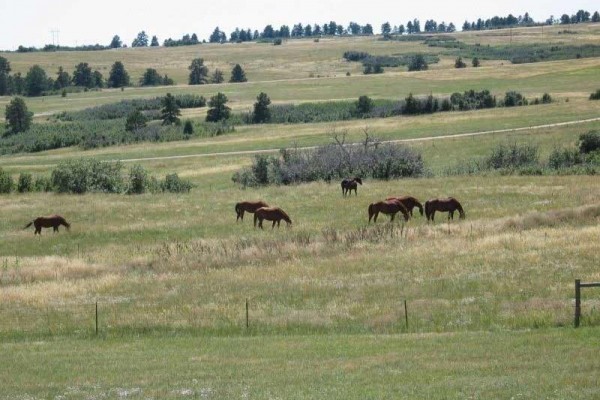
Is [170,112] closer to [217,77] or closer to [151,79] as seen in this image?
[151,79]

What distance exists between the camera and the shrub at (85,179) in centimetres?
5756

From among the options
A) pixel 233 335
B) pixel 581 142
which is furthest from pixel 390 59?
pixel 233 335

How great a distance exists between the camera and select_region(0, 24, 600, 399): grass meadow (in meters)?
16.8

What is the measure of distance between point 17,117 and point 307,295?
313 ft

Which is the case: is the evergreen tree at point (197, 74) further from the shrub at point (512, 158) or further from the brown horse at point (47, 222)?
the brown horse at point (47, 222)

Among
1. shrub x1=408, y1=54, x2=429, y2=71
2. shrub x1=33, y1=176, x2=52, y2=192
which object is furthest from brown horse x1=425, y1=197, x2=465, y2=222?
shrub x1=408, y1=54, x2=429, y2=71

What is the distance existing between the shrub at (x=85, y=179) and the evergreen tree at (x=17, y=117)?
5917 cm

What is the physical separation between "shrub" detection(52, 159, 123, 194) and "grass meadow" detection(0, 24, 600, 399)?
1.67 m

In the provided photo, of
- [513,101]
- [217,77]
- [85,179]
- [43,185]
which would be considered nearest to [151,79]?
[217,77]

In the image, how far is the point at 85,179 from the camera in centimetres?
5788

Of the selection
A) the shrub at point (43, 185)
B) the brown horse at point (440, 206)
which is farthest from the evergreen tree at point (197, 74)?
the brown horse at point (440, 206)

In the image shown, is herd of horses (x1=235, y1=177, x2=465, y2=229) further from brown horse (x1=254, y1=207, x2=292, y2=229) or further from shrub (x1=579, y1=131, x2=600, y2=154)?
shrub (x1=579, y1=131, x2=600, y2=154)

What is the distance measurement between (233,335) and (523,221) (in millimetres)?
17815

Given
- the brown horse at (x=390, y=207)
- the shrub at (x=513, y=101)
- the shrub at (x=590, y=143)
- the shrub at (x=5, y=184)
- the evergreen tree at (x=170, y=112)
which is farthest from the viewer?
the evergreen tree at (x=170, y=112)
